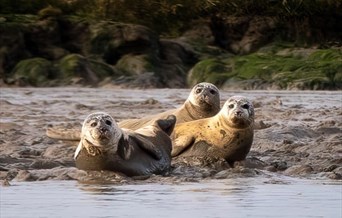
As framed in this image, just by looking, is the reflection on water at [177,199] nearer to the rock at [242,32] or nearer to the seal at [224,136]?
the seal at [224,136]

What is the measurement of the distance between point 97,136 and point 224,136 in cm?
178

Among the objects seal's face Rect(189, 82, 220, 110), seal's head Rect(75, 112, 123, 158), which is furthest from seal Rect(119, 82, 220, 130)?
seal's head Rect(75, 112, 123, 158)

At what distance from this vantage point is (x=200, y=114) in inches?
536

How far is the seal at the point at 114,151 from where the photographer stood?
10.6 metres

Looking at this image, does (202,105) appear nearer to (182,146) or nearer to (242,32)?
(182,146)

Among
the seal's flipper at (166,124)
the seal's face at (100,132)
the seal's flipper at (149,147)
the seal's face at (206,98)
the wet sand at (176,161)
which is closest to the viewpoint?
the seal's face at (100,132)

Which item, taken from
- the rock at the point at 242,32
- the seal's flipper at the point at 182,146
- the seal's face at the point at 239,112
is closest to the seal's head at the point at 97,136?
the seal's face at the point at 239,112

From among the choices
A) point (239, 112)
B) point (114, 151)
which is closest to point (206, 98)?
point (239, 112)

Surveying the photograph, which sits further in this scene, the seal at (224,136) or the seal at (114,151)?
the seal at (224,136)

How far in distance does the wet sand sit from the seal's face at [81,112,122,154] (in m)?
0.25

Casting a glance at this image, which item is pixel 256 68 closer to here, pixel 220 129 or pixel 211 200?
pixel 220 129

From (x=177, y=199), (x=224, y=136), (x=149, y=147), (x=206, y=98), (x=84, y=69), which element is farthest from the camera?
(x=84, y=69)

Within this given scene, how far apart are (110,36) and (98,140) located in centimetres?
2178

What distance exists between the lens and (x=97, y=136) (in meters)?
10.5
